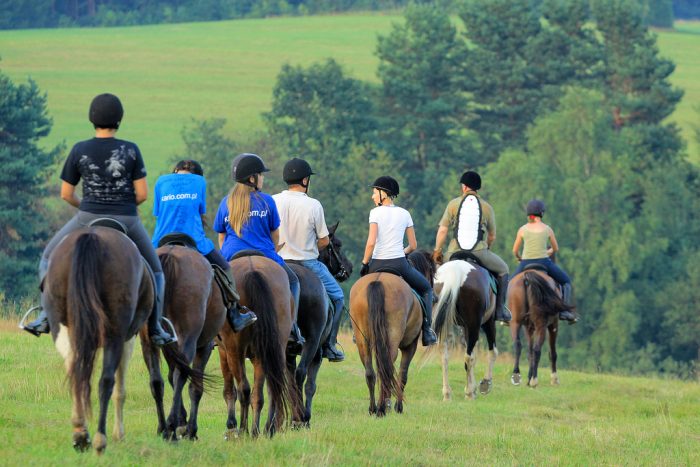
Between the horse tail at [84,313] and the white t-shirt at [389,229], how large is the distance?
264 inches

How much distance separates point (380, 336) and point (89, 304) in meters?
6.34

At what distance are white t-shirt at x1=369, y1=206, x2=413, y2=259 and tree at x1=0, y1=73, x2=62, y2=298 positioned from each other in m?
40.1

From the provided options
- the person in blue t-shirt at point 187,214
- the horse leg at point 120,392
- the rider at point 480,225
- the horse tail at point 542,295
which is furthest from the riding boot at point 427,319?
the horse tail at point 542,295

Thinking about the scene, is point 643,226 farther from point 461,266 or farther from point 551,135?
point 461,266

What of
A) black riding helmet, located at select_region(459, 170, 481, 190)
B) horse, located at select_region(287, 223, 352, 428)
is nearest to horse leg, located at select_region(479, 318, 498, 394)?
black riding helmet, located at select_region(459, 170, 481, 190)

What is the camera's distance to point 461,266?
62.7 ft

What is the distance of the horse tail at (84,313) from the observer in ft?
31.9

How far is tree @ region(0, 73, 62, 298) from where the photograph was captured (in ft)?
182

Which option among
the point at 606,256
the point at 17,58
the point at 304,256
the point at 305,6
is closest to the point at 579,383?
the point at 304,256

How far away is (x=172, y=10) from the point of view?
137000mm

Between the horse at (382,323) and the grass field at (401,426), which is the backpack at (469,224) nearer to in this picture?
the grass field at (401,426)

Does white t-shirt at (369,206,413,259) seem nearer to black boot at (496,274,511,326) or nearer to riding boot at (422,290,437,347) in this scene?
riding boot at (422,290,437,347)

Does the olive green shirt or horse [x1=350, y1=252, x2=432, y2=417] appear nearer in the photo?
horse [x1=350, y1=252, x2=432, y2=417]

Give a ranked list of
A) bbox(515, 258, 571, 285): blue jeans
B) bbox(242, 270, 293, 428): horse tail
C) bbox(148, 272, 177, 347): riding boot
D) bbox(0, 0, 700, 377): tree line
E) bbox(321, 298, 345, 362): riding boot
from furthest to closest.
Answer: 1. bbox(0, 0, 700, 377): tree line
2. bbox(515, 258, 571, 285): blue jeans
3. bbox(321, 298, 345, 362): riding boot
4. bbox(242, 270, 293, 428): horse tail
5. bbox(148, 272, 177, 347): riding boot
